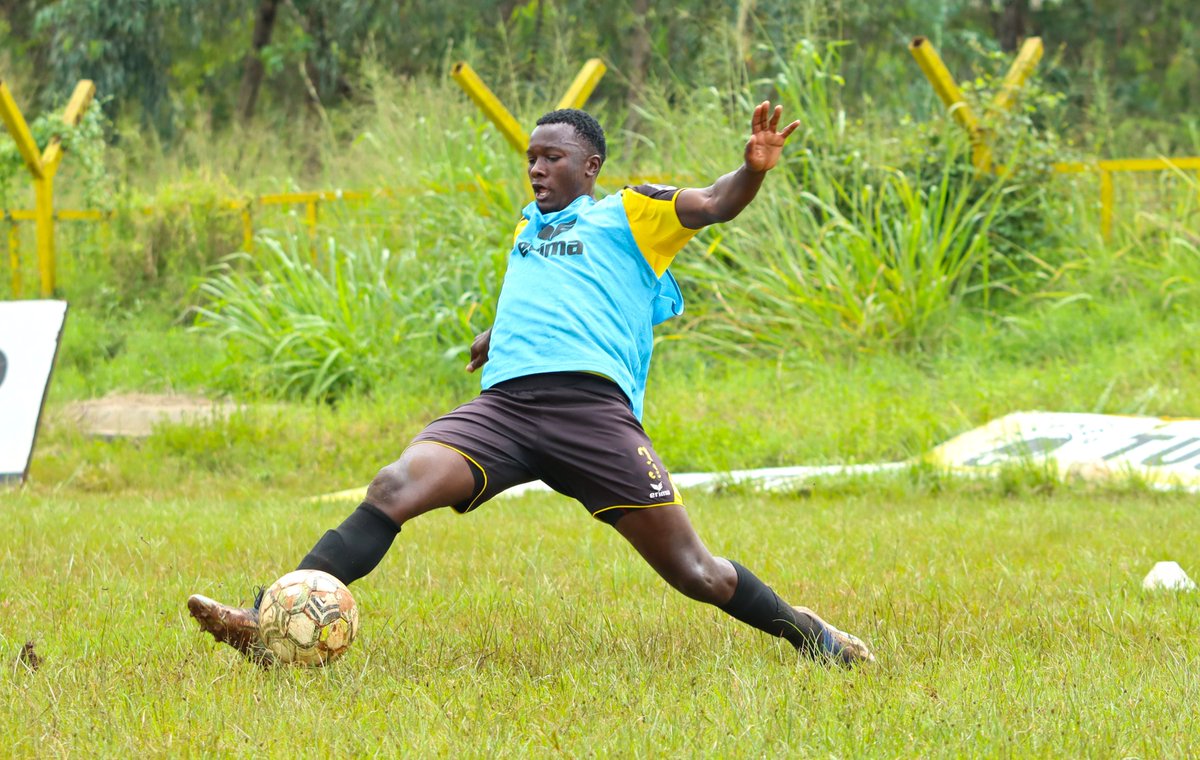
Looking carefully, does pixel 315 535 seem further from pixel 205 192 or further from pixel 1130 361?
pixel 205 192

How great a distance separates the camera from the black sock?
4.23 meters

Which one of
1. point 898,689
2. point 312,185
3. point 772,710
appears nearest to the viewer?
point 772,710

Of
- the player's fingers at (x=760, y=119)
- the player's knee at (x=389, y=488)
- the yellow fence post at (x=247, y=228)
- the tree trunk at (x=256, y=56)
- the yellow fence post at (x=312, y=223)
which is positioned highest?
the player's fingers at (x=760, y=119)

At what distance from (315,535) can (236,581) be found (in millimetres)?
1188

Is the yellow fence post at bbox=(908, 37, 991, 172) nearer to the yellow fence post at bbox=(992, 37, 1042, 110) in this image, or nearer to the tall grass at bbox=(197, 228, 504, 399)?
the yellow fence post at bbox=(992, 37, 1042, 110)

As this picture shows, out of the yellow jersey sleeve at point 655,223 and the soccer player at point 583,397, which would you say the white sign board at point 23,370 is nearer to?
the soccer player at point 583,397

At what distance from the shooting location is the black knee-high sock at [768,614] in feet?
15.0

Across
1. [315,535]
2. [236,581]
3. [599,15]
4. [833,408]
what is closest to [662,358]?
[833,408]

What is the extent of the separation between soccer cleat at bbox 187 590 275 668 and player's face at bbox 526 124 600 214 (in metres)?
1.56

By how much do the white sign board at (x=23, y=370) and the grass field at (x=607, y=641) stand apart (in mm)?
1352

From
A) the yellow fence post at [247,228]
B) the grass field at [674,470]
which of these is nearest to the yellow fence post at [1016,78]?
the grass field at [674,470]

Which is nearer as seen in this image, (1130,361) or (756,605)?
(756,605)

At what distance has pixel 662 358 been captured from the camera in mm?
11953

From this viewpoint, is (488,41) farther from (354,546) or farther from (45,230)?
(354,546)
